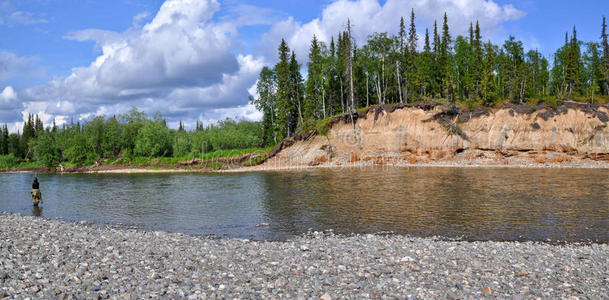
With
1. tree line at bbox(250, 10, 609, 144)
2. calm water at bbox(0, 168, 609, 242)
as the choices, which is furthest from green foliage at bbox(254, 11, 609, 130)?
calm water at bbox(0, 168, 609, 242)

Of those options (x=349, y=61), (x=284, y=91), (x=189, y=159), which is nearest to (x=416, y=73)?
(x=349, y=61)

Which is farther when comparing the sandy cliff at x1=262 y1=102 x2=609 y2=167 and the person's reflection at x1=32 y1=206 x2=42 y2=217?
the sandy cliff at x1=262 y1=102 x2=609 y2=167

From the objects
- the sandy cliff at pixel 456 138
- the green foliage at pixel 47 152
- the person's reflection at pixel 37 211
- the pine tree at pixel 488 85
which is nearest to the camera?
the person's reflection at pixel 37 211

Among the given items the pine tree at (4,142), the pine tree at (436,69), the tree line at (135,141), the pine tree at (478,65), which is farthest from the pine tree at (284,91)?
the pine tree at (4,142)

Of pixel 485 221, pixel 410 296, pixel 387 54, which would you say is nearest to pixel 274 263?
pixel 410 296

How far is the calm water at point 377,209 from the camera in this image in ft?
51.6

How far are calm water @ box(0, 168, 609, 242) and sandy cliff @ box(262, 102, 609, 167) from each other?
68.1 feet

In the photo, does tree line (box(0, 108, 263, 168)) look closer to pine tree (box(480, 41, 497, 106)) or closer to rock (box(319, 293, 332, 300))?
A: pine tree (box(480, 41, 497, 106))

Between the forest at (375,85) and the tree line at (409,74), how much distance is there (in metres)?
0.20

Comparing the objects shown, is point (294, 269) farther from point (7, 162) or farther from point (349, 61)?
point (7, 162)

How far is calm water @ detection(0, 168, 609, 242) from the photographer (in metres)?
15.7

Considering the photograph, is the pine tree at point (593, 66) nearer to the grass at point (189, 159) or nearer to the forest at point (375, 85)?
the forest at point (375, 85)

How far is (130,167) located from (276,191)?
5597cm

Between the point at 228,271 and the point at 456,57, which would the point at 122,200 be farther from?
the point at 456,57
